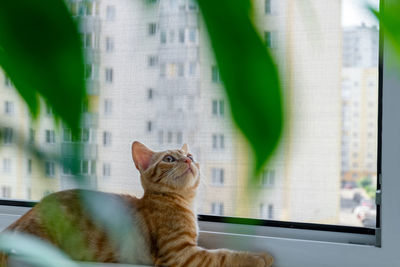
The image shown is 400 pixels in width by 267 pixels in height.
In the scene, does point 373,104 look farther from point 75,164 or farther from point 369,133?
point 75,164

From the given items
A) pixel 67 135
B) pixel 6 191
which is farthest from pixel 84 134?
pixel 6 191

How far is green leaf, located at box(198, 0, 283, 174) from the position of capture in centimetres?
13

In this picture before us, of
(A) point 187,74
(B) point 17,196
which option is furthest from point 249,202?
(B) point 17,196

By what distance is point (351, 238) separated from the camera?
94 centimetres

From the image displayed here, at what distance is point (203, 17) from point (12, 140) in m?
0.09

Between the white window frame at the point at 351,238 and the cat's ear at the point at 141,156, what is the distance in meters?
0.20

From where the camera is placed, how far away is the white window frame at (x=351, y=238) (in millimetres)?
827

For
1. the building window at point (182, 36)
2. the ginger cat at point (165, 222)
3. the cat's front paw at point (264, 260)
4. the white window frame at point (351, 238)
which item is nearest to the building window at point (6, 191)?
the ginger cat at point (165, 222)

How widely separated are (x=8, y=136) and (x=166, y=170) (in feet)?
2.59

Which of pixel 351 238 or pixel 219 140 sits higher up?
pixel 219 140

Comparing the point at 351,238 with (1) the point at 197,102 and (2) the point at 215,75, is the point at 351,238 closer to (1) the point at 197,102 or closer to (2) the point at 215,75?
(1) the point at 197,102

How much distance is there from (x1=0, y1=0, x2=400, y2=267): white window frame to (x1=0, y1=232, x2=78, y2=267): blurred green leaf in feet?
2.08

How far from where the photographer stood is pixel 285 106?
0.13 meters

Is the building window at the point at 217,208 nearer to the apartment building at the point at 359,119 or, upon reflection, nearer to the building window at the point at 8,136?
the apartment building at the point at 359,119
